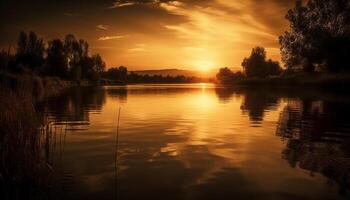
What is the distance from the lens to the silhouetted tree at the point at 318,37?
71.4m

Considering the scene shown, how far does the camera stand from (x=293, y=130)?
64.3 feet

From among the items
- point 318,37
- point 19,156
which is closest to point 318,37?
point 318,37

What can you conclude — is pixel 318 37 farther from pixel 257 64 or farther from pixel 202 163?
pixel 257 64

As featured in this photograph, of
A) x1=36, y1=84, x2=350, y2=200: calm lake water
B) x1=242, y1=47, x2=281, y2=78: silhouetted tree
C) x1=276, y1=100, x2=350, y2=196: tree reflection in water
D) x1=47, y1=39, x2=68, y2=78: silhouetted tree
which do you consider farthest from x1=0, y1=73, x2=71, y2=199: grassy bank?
x1=242, y1=47, x2=281, y2=78: silhouetted tree

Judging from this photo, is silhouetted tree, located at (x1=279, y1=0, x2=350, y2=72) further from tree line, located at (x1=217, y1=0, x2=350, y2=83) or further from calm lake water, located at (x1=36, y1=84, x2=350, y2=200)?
calm lake water, located at (x1=36, y1=84, x2=350, y2=200)

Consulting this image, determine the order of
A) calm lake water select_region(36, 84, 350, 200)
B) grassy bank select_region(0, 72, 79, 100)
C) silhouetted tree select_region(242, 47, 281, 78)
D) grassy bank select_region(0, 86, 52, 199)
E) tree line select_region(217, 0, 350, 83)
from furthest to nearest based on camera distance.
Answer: silhouetted tree select_region(242, 47, 281, 78), tree line select_region(217, 0, 350, 83), grassy bank select_region(0, 72, 79, 100), calm lake water select_region(36, 84, 350, 200), grassy bank select_region(0, 86, 52, 199)

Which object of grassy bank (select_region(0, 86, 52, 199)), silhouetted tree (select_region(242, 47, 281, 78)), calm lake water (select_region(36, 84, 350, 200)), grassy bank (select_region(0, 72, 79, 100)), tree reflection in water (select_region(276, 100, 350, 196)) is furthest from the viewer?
silhouetted tree (select_region(242, 47, 281, 78))

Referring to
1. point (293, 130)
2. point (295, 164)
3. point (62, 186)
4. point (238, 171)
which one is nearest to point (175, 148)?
point (238, 171)

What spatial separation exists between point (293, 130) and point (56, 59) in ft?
363

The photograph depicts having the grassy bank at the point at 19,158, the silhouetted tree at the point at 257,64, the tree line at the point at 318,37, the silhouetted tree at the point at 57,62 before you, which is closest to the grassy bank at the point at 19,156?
the grassy bank at the point at 19,158

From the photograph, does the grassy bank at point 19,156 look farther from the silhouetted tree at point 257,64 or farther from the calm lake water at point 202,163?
the silhouetted tree at point 257,64

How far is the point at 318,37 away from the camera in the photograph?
76.3 meters

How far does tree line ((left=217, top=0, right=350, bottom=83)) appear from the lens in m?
71.4

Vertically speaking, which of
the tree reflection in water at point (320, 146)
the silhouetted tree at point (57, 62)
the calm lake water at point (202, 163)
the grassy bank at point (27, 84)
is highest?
the silhouetted tree at point (57, 62)
